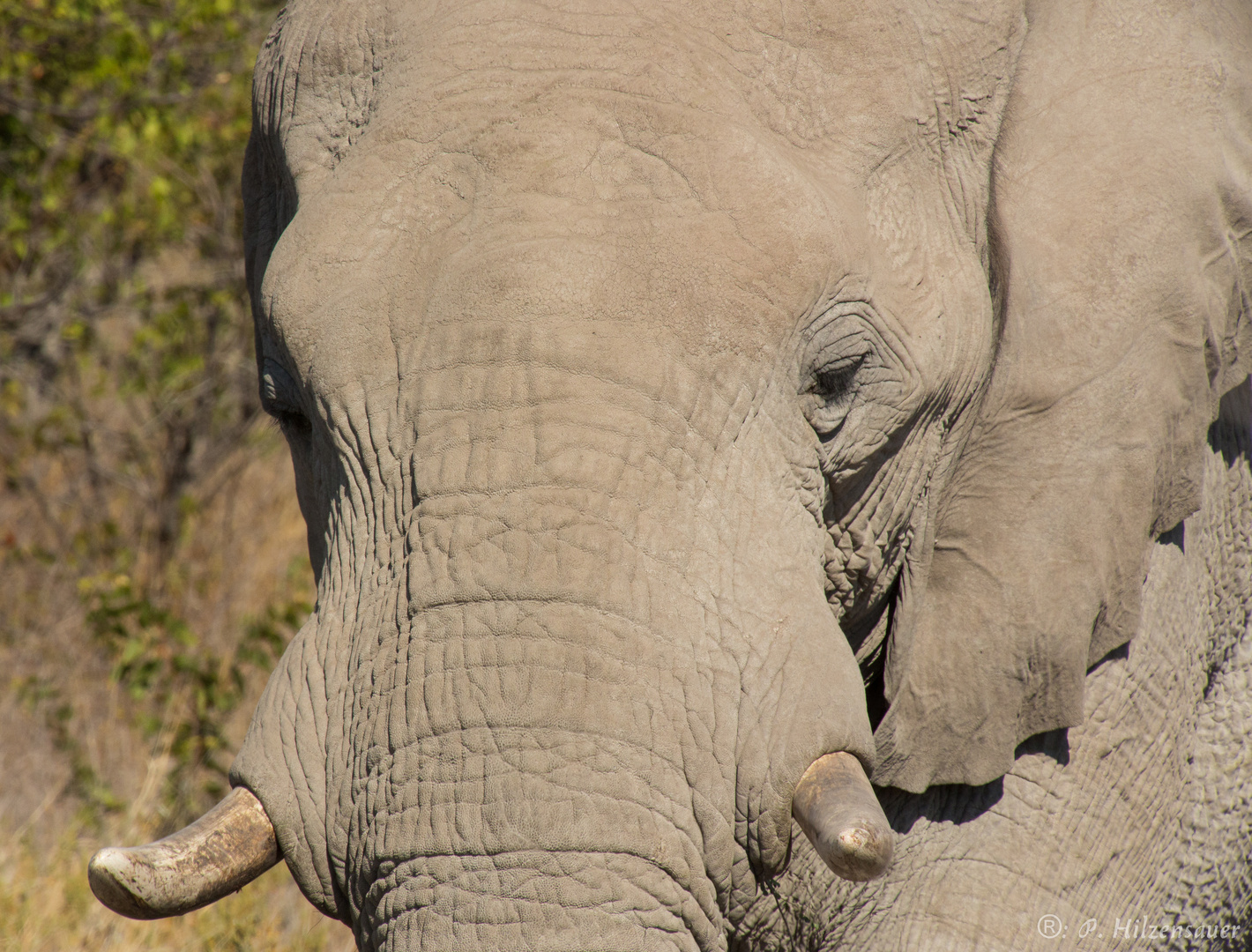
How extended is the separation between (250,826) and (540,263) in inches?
33.5

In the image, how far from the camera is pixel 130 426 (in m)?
6.61

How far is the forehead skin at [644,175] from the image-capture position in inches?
76.7

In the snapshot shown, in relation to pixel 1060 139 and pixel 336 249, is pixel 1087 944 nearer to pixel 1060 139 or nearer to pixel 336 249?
pixel 1060 139

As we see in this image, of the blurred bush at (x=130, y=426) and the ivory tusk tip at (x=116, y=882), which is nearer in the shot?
Answer: the ivory tusk tip at (x=116, y=882)

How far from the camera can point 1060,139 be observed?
7.50ft

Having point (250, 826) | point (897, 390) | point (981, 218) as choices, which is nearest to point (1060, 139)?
point (981, 218)

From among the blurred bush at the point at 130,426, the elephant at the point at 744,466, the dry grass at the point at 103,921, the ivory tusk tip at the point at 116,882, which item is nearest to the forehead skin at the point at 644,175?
the elephant at the point at 744,466

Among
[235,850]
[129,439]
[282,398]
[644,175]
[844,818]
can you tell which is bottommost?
[129,439]

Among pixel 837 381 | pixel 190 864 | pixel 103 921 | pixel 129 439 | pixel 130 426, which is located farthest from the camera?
pixel 130 426

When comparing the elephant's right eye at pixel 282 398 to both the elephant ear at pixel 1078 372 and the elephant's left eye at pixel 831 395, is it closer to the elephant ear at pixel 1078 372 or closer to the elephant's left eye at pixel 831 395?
the elephant's left eye at pixel 831 395

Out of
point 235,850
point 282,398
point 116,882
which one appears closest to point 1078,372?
point 282,398

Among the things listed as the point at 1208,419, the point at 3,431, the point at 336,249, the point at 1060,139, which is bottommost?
the point at 3,431

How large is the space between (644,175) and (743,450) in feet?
1.30

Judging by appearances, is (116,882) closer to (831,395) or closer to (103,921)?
(831,395)
